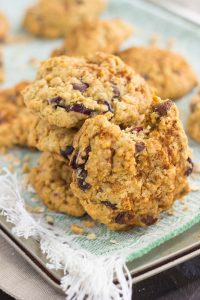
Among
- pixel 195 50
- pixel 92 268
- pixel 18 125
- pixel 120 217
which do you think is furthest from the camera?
pixel 195 50

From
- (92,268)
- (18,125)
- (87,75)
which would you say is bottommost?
(18,125)

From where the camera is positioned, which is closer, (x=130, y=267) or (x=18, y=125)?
(x=130, y=267)

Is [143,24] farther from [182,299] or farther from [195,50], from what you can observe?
[182,299]

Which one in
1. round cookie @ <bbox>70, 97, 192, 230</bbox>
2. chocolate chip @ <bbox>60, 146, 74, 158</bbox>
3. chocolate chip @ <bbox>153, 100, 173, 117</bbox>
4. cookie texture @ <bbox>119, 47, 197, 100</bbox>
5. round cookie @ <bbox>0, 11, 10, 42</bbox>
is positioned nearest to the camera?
round cookie @ <bbox>70, 97, 192, 230</bbox>

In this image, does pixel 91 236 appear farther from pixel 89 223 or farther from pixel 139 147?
pixel 139 147

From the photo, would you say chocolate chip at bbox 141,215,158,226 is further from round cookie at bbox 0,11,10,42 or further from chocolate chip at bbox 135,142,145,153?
round cookie at bbox 0,11,10,42

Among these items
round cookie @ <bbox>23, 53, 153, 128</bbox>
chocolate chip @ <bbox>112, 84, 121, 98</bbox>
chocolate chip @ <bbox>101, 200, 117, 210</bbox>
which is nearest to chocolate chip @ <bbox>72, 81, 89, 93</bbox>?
round cookie @ <bbox>23, 53, 153, 128</bbox>

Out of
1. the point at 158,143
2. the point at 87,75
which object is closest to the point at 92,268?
the point at 158,143

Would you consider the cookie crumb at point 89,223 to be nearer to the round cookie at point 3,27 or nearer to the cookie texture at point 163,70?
the cookie texture at point 163,70
